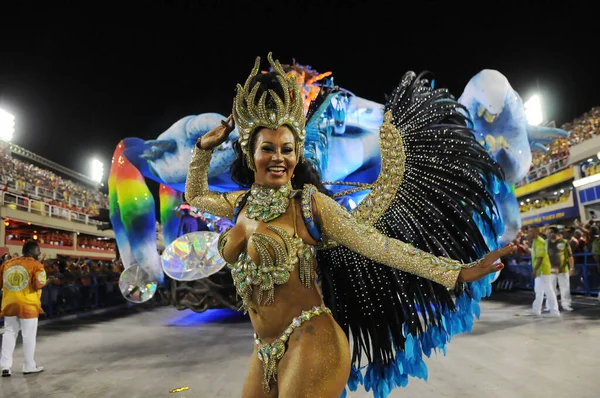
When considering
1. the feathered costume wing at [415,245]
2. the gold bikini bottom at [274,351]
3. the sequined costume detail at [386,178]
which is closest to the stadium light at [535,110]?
the feathered costume wing at [415,245]

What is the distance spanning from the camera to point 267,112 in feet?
5.92

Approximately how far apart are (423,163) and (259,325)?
41.3 inches

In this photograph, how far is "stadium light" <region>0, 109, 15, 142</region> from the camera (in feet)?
108

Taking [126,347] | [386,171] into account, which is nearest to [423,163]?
[386,171]

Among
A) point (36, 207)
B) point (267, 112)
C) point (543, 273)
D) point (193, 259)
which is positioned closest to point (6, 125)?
point (36, 207)

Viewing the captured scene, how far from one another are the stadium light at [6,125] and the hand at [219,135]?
38.1 m

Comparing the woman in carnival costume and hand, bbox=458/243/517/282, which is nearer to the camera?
hand, bbox=458/243/517/282

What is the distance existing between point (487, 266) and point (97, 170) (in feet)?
184

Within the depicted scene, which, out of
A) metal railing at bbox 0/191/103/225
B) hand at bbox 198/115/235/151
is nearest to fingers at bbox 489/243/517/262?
hand at bbox 198/115/235/151

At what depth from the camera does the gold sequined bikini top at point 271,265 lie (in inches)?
65.4

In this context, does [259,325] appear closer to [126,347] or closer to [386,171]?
[386,171]

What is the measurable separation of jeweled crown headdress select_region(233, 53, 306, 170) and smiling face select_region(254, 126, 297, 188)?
0.11 ft

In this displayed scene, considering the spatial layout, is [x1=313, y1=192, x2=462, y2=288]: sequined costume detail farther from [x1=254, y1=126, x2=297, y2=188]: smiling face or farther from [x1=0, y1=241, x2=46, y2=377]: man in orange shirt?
[x1=0, y1=241, x2=46, y2=377]: man in orange shirt

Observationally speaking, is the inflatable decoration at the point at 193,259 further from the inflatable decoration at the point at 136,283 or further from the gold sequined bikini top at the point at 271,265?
the gold sequined bikini top at the point at 271,265
